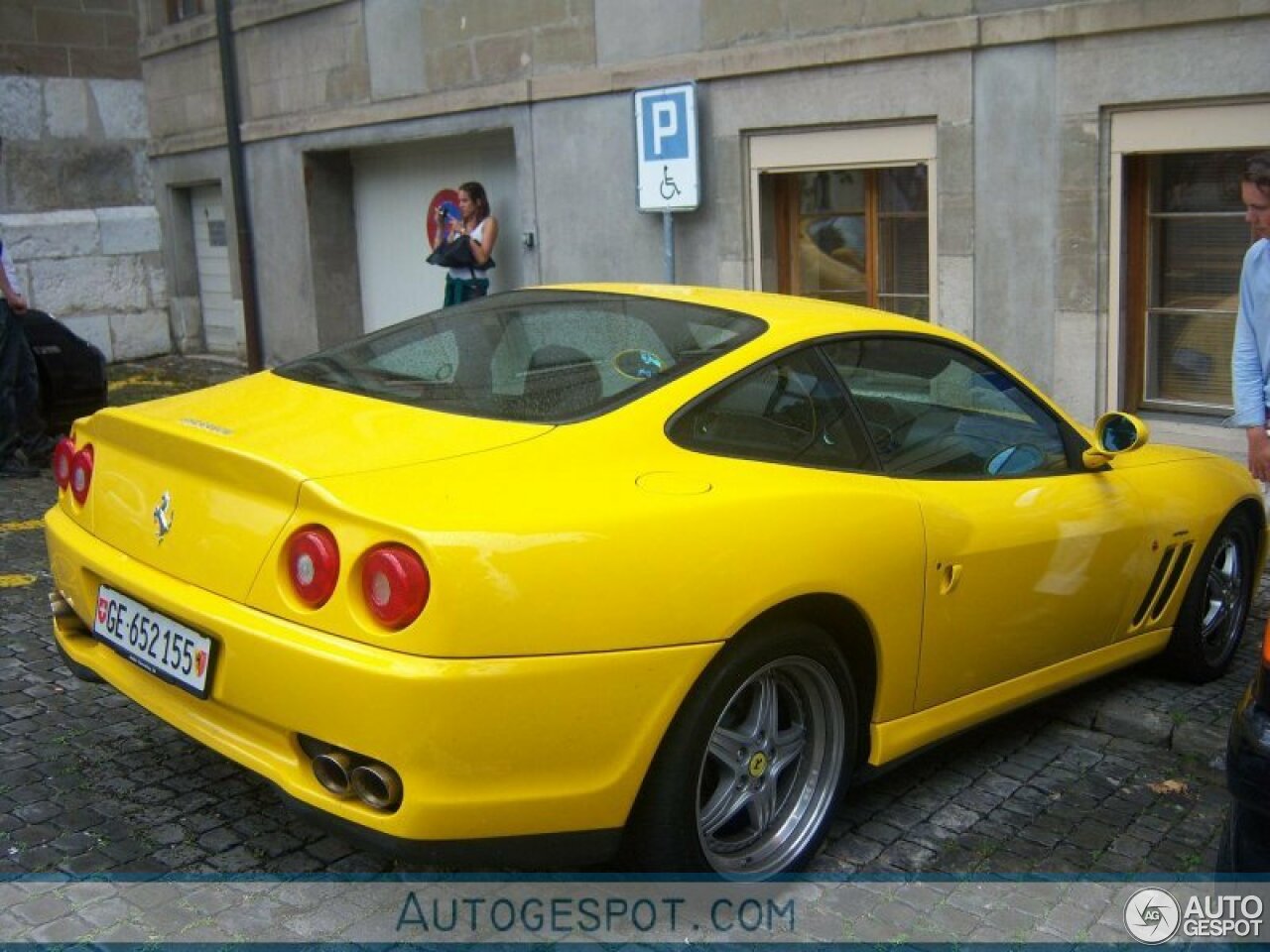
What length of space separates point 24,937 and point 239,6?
501 inches

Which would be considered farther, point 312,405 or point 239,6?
point 239,6

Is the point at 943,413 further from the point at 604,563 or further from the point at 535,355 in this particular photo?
the point at 604,563

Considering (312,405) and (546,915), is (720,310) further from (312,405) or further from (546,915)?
(546,915)

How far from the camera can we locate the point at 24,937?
127 inches

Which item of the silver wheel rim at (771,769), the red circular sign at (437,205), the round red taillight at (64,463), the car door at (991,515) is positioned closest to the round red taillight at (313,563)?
the silver wheel rim at (771,769)

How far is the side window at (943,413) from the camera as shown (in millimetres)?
3963

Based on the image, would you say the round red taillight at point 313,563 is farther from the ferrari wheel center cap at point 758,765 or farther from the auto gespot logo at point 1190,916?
the auto gespot logo at point 1190,916

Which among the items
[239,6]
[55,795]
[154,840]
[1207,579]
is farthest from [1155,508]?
[239,6]

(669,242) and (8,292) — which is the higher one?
(669,242)

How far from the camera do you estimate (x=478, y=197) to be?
1140 cm

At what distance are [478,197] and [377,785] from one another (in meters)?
8.91

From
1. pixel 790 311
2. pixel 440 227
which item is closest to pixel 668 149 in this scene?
pixel 440 227

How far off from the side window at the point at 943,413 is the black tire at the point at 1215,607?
901 millimetres

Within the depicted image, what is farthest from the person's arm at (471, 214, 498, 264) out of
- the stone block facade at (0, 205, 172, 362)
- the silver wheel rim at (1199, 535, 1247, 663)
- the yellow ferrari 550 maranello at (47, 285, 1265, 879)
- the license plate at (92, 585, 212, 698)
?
the license plate at (92, 585, 212, 698)
